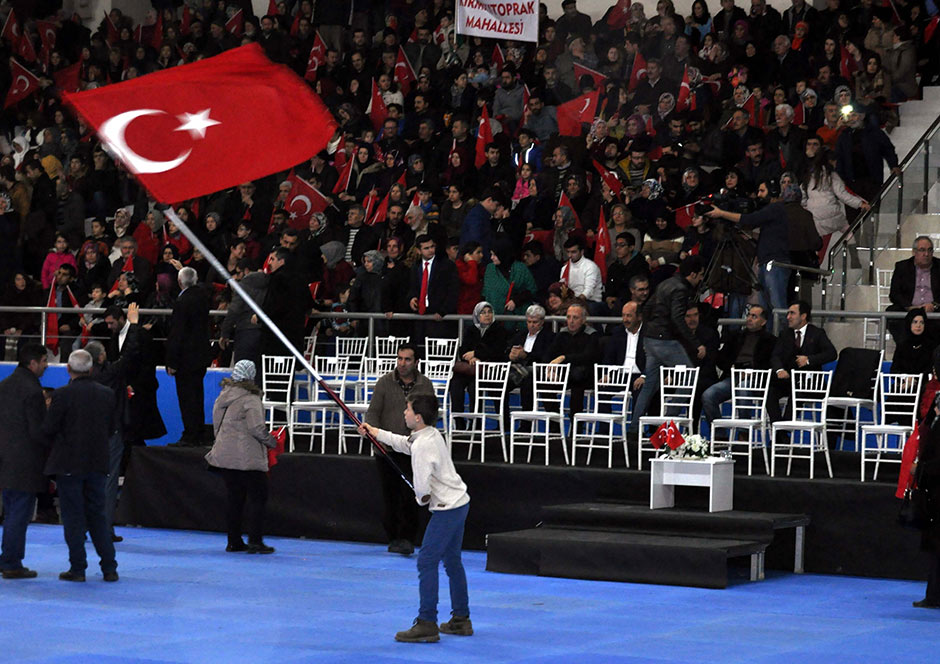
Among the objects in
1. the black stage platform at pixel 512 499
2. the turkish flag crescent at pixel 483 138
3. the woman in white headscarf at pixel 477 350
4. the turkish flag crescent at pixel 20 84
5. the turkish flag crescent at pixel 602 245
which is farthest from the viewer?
the turkish flag crescent at pixel 20 84

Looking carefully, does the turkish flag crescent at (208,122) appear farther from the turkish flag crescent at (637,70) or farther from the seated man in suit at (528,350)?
the turkish flag crescent at (637,70)

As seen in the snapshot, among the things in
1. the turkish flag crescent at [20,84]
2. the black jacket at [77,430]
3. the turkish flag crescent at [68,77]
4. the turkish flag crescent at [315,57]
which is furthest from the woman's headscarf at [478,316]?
the turkish flag crescent at [20,84]

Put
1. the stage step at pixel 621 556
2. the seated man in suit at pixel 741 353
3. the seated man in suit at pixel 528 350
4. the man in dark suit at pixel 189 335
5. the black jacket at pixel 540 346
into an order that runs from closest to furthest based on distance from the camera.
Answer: the stage step at pixel 621 556
the seated man in suit at pixel 741 353
the seated man in suit at pixel 528 350
the black jacket at pixel 540 346
the man in dark suit at pixel 189 335

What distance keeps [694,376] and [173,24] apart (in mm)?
16405

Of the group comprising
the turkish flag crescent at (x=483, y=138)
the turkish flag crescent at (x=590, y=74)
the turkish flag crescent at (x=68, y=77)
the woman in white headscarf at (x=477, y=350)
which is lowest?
the woman in white headscarf at (x=477, y=350)

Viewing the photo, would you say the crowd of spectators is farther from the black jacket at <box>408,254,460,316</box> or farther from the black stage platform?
the black stage platform

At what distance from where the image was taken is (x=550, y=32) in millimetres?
23703

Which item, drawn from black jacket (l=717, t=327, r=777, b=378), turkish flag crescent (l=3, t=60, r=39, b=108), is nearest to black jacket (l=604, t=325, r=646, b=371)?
black jacket (l=717, t=327, r=777, b=378)

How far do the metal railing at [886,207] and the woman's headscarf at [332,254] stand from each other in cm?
633

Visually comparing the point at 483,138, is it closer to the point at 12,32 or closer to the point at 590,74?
the point at 590,74

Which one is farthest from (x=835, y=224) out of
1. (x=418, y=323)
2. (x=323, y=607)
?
(x=323, y=607)

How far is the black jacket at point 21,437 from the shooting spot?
43.8 feet

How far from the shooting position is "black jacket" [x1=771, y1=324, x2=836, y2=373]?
15750 millimetres

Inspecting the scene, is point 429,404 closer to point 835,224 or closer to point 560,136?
point 835,224
